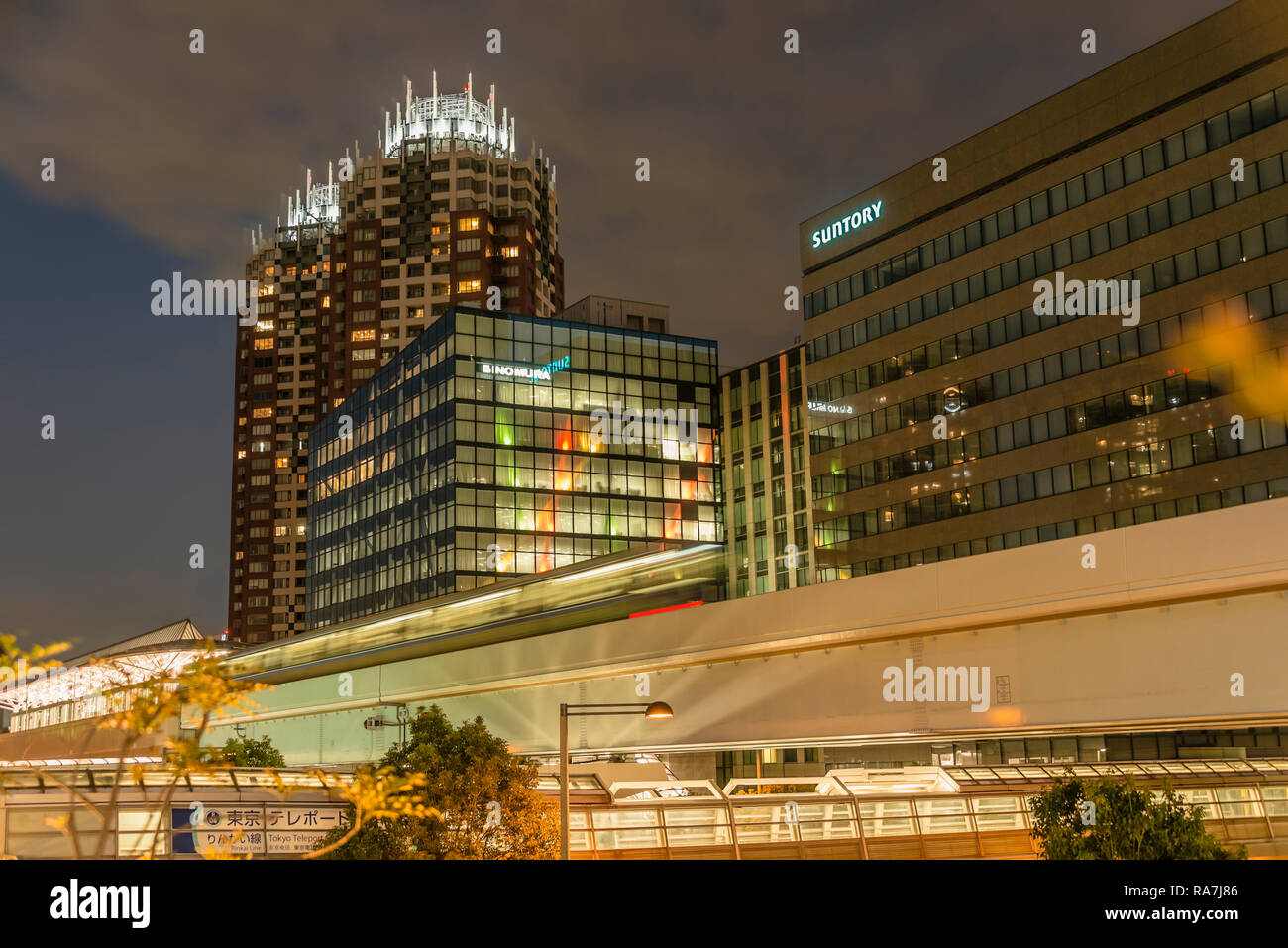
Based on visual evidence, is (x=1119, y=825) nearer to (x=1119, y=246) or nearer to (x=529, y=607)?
(x=529, y=607)

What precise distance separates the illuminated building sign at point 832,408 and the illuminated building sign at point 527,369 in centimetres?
2678

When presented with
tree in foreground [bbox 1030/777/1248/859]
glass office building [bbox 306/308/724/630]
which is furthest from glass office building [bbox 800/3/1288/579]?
tree in foreground [bbox 1030/777/1248/859]

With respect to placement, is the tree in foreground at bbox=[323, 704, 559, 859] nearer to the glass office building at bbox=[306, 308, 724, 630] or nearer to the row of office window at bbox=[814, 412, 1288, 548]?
the row of office window at bbox=[814, 412, 1288, 548]

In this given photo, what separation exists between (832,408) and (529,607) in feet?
128

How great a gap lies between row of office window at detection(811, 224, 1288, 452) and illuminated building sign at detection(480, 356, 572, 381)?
28791 mm

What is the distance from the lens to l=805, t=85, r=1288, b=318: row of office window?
75.8 metres

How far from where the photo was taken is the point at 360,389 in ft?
455

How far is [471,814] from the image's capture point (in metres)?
28.5

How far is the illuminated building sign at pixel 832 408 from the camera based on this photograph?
105 m
